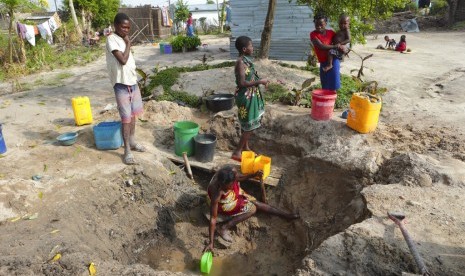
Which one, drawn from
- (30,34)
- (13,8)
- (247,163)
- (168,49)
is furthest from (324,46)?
(30,34)

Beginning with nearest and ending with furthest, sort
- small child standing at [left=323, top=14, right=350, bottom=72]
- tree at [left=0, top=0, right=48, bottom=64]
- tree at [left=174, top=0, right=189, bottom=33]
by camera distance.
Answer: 1. small child standing at [left=323, top=14, right=350, bottom=72]
2. tree at [left=0, top=0, right=48, bottom=64]
3. tree at [left=174, top=0, right=189, bottom=33]

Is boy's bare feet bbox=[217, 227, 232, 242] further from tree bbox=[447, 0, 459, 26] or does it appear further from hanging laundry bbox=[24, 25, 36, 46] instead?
tree bbox=[447, 0, 459, 26]

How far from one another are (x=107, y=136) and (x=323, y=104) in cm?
330

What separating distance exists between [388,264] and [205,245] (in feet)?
7.52

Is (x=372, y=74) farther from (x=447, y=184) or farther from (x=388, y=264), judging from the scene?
(x=388, y=264)

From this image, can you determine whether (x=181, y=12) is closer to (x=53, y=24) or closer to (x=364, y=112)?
(x=53, y=24)

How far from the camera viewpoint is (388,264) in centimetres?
257

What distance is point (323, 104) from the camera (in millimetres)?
5152

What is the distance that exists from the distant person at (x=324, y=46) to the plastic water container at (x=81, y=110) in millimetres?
3956

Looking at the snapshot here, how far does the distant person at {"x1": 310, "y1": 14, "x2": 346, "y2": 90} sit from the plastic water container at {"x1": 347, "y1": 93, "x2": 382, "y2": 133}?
73 centimetres

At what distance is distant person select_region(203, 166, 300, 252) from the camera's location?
3789 millimetres

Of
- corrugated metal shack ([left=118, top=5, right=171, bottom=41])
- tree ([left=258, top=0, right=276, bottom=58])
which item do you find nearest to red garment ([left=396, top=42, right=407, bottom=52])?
tree ([left=258, top=0, right=276, bottom=58])

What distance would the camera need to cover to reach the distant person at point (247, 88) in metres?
4.29

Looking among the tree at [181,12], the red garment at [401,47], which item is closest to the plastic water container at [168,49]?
the tree at [181,12]
